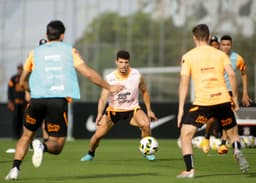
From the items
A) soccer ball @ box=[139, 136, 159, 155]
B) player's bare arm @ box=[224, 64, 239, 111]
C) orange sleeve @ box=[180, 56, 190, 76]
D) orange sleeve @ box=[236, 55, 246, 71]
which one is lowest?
soccer ball @ box=[139, 136, 159, 155]

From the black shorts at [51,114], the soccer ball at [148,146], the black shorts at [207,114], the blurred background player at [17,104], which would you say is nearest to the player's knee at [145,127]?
the soccer ball at [148,146]

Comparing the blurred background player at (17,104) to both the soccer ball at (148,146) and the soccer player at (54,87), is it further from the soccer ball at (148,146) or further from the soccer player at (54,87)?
the soccer player at (54,87)

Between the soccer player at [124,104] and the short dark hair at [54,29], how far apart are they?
16.9 ft

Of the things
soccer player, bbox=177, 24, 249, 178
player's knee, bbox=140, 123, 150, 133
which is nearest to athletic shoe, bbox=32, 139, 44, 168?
soccer player, bbox=177, 24, 249, 178

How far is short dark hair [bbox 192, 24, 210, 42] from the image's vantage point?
44.9ft

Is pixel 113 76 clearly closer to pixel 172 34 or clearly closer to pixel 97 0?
pixel 172 34

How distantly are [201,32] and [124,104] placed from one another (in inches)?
210

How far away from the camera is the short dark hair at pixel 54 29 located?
1318cm

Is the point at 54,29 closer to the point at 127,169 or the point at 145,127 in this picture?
the point at 127,169

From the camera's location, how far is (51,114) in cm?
1324

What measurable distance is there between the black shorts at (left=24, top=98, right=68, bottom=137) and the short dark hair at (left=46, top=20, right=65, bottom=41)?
2.82ft

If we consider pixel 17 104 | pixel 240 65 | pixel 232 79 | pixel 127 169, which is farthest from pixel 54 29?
pixel 17 104

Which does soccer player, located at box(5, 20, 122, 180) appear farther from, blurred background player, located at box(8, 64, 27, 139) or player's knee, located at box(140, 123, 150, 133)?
blurred background player, located at box(8, 64, 27, 139)

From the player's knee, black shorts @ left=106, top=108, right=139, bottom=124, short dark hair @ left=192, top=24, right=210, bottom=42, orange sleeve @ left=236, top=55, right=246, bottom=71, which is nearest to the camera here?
short dark hair @ left=192, top=24, right=210, bottom=42
